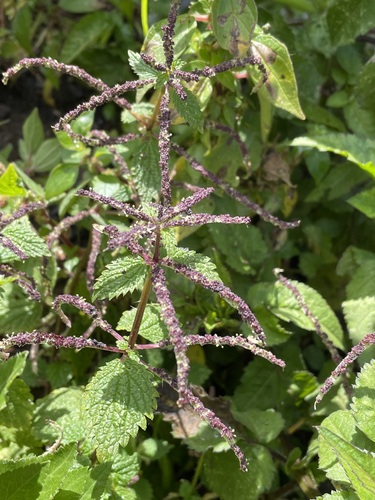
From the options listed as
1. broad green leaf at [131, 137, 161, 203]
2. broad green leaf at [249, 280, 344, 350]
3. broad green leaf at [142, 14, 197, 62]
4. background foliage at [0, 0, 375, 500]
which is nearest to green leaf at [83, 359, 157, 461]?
background foliage at [0, 0, 375, 500]

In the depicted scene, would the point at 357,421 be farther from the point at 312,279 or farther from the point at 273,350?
the point at 312,279

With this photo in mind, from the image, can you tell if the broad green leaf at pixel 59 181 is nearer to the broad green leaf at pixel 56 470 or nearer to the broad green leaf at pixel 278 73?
the broad green leaf at pixel 278 73

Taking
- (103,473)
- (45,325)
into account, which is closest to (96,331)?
(45,325)

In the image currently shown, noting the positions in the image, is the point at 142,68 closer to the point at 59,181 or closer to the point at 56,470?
the point at 59,181

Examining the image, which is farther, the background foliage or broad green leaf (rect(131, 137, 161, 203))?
broad green leaf (rect(131, 137, 161, 203))

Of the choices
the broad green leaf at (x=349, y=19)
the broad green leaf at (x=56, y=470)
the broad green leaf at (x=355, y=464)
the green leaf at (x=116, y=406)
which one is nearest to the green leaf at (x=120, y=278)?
the green leaf at (x=116, y=406)

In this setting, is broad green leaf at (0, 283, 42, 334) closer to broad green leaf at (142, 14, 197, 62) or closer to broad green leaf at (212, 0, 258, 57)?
broad green leaf at (142, 14, 197, 62)

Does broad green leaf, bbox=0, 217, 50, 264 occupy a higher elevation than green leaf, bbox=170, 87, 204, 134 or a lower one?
lower
